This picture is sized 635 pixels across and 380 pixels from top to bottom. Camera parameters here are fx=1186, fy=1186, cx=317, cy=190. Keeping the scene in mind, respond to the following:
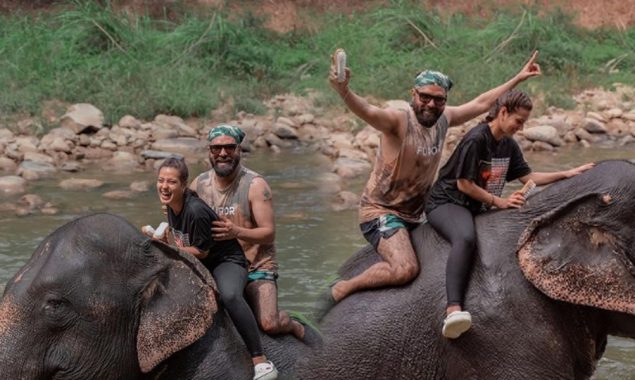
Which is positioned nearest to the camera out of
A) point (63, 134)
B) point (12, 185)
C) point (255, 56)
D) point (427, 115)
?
point (427, 115)

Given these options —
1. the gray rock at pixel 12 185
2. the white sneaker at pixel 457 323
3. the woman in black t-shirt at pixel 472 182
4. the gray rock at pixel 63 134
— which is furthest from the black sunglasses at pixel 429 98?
the gray rock at pixel 63 134

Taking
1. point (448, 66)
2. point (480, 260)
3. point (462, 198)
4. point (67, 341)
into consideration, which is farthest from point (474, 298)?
point (448, 66)

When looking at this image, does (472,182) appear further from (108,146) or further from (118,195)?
(108,146)

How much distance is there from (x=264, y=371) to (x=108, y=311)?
0.71 meters

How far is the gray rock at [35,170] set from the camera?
13.9 m

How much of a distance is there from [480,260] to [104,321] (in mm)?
1457

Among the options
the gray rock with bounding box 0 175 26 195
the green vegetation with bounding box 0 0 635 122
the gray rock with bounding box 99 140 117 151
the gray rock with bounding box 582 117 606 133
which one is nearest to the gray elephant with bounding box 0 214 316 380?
the gray rock with bounding box 0 175 26 195

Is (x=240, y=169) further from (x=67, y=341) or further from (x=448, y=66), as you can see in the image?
(x=448, y=66)

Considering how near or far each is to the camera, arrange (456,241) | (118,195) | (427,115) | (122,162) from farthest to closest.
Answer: (122,162)
(118,195)
(427,115)
(456,241)

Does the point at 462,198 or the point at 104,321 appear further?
the point at 462,198

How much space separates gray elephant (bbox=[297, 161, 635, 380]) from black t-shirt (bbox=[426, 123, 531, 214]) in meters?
0.14

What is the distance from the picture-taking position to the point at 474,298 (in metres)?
4.55

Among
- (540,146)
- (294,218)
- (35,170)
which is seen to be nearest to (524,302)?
(294,218)

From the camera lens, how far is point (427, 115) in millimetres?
4957
